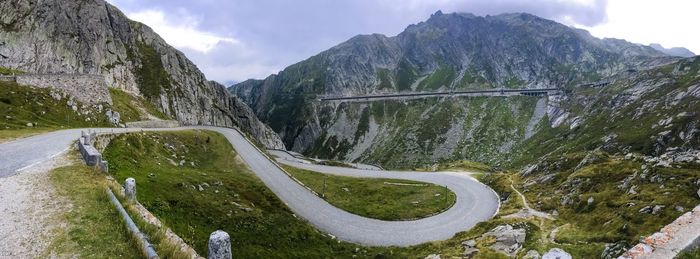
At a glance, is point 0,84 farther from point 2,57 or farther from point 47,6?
point 47,6

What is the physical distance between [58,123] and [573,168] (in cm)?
9366

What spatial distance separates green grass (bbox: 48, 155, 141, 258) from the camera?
12422 millimetres

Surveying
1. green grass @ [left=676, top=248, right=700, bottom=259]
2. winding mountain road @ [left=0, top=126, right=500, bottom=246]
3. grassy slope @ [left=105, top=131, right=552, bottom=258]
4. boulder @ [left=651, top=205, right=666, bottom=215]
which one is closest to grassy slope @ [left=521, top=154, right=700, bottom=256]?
boulder @ [left=651, top=205, right=666, bottom=215]

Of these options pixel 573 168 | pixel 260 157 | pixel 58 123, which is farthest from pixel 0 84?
pixel 573 168

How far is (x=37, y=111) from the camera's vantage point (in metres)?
72.8

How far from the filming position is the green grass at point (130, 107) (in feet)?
330

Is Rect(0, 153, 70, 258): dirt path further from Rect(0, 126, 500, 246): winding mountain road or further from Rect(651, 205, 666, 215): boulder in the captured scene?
Rect(651, 205, 666, 215): boulder

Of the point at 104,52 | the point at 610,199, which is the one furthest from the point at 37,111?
the point at 610,199

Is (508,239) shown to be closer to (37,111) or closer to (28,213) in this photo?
(28,213)

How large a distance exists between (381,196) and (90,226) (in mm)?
61653

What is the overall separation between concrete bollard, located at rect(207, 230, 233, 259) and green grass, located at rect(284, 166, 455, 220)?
172 feet

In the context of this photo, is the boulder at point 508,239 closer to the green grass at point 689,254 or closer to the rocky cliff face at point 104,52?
the green grass at point 689,254

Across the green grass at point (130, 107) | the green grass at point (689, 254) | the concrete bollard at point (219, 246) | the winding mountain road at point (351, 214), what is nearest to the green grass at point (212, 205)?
the winding mountain road at point (351, 214)

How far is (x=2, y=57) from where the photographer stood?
4734 inches
